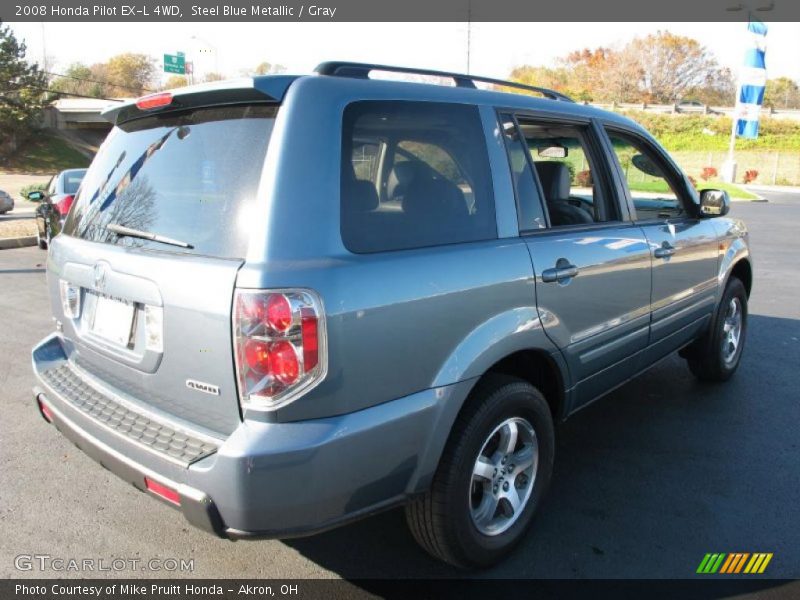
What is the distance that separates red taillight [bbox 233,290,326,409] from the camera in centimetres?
193

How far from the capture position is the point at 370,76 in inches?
95.0

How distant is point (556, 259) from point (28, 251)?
36.9 ft

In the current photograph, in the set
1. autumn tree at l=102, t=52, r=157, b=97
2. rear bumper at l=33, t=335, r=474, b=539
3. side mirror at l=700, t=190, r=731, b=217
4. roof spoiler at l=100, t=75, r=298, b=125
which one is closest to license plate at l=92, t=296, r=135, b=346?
rear bumper at l=33, t=335, r=474, b=539

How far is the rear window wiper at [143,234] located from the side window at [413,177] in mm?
608

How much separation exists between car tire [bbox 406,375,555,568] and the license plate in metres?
1.23

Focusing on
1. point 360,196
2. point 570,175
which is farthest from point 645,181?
point 360,196

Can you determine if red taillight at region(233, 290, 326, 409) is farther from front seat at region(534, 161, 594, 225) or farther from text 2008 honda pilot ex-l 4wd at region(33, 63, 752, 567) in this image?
front seat at region(534, 161, 594, 225)

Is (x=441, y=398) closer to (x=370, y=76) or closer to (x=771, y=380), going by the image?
(x=370, y=76)

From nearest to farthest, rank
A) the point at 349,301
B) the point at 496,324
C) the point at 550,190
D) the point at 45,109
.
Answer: the point at 349,301, the point at 496,324, the point at 550,190, the point at 45,109

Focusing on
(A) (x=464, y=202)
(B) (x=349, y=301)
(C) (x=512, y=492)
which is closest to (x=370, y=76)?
(A) (x=464, y=202)

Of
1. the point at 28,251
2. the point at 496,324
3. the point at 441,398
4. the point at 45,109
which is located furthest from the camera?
the point at 45,109

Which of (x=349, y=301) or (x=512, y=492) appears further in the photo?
(x=512, y=492)

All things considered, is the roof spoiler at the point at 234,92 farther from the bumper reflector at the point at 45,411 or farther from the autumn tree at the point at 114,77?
the autumn tree at the point at 114,77

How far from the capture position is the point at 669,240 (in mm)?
3809
